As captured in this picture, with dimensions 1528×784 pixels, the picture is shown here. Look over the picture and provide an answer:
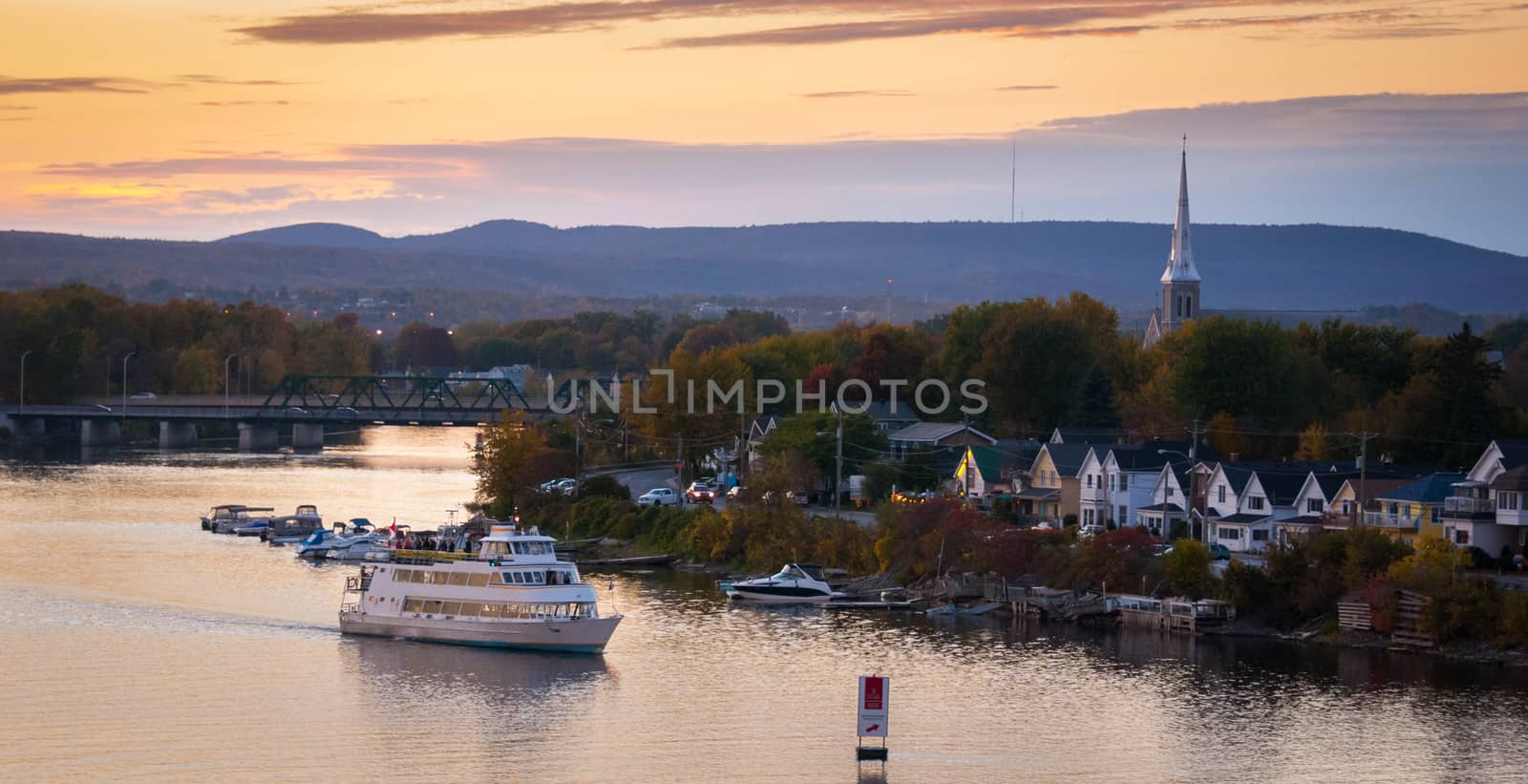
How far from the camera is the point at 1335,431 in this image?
2876 inches

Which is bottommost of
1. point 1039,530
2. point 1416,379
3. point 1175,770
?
point 1175,770

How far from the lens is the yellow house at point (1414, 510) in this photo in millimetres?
54625

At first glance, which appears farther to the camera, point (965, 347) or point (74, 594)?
point (965, 347)

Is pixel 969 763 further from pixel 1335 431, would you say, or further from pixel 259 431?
pixel 259 431

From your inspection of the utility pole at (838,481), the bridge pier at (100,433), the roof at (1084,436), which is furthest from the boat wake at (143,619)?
the bridge pier at (100,433)

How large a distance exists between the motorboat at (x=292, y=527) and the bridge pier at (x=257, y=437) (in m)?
49.6

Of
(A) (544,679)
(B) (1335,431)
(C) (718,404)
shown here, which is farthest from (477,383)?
(A) (544,679)

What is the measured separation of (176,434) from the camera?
128 meters

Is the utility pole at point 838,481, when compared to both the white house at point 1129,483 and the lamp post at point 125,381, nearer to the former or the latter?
the white house at point 1129,483

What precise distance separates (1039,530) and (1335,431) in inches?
756

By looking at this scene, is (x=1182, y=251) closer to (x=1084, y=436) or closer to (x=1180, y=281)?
(x=1180, y=281)

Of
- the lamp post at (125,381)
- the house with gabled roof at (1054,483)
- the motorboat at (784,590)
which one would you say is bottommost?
the motorboat at (784,590)

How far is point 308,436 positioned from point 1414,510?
85720 mm

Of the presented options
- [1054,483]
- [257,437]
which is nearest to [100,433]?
[257,437]
